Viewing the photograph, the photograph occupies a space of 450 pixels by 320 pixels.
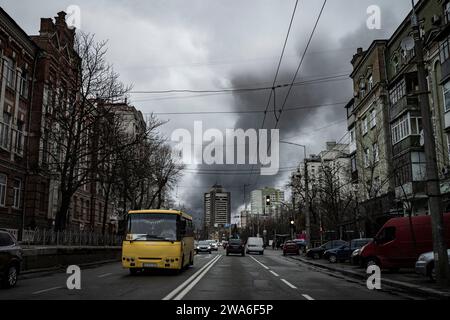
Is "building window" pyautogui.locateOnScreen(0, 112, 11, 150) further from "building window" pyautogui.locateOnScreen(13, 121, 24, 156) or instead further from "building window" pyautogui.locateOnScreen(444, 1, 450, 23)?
"building window" pyautogui.locateOnScreen(444, 1, 450, 23)

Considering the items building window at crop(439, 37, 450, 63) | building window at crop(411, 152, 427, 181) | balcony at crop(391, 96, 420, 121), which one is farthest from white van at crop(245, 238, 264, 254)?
building window at crop(439, 37, 450, 63)

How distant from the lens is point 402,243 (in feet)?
68.4

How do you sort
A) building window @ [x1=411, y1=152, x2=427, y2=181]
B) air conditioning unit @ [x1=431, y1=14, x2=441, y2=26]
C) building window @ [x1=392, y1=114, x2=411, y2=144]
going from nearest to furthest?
air conditioning unit @ [x1=431, y1=14, x2=441, y2=26], building window @ [x1=411, y1=152, x2=427, y2=181], building window @ [x1=392, y1=114, x2=411, y2=144]

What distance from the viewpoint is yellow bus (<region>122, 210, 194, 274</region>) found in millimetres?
17609

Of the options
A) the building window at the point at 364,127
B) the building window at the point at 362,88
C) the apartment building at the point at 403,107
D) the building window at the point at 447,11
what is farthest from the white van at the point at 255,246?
the building window at the point at 447,11

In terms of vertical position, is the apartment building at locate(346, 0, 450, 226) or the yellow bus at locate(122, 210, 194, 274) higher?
the apartment building at locate(346, 0, 450, 226)

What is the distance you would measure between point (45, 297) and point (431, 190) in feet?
37.5

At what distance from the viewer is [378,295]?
12594 millimetres

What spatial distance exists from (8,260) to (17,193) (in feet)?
67.1

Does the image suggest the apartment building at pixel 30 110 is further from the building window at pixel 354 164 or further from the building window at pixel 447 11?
the building window at pixel 354 164

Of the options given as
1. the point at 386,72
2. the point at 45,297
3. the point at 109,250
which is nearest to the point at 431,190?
the point at 45,297

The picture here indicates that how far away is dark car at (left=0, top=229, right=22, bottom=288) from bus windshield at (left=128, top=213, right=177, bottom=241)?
4.73m

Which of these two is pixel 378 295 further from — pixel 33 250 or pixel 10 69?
pixel 10 69

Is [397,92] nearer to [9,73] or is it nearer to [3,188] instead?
[9,73]
